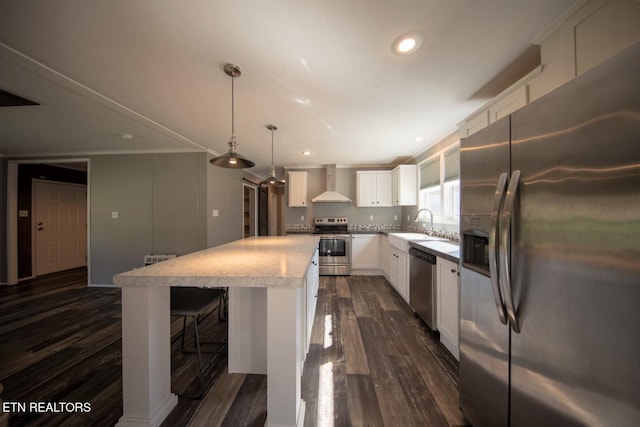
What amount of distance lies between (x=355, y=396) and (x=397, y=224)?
12.9 ft

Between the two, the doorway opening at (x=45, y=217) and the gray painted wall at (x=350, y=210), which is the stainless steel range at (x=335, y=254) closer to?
the gray painted wall at (x=350, y=210)

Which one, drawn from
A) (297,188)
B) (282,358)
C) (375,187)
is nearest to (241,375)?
(282,358)

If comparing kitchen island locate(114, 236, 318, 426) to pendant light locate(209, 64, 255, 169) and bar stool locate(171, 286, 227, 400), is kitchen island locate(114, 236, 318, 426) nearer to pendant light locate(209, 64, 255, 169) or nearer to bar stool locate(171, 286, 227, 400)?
bar stool locate(171, 286, 227, 400)

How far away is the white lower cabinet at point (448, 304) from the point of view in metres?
1.84

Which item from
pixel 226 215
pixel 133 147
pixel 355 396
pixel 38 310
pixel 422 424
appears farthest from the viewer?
pixel 226 215

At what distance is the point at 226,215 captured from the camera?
4.41 meters

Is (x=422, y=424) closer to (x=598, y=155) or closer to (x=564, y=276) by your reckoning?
(x=564, y=276)

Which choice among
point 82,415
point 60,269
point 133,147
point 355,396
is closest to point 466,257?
point 355,396

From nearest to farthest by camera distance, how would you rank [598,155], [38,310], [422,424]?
1. [598,155]
2. [422,424]
3. [38,310]

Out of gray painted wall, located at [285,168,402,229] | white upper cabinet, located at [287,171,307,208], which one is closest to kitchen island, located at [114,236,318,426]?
white upper cabinet, located at [287,171,307,208]

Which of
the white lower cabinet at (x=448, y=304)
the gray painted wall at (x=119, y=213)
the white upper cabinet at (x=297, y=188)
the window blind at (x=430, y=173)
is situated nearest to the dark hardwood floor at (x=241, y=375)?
the white lower cabinet at (x=448, y=304)

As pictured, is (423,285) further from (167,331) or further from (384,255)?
(167,331)

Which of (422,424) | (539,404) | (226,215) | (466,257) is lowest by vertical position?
(422,424)

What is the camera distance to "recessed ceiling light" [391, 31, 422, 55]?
1367mm
